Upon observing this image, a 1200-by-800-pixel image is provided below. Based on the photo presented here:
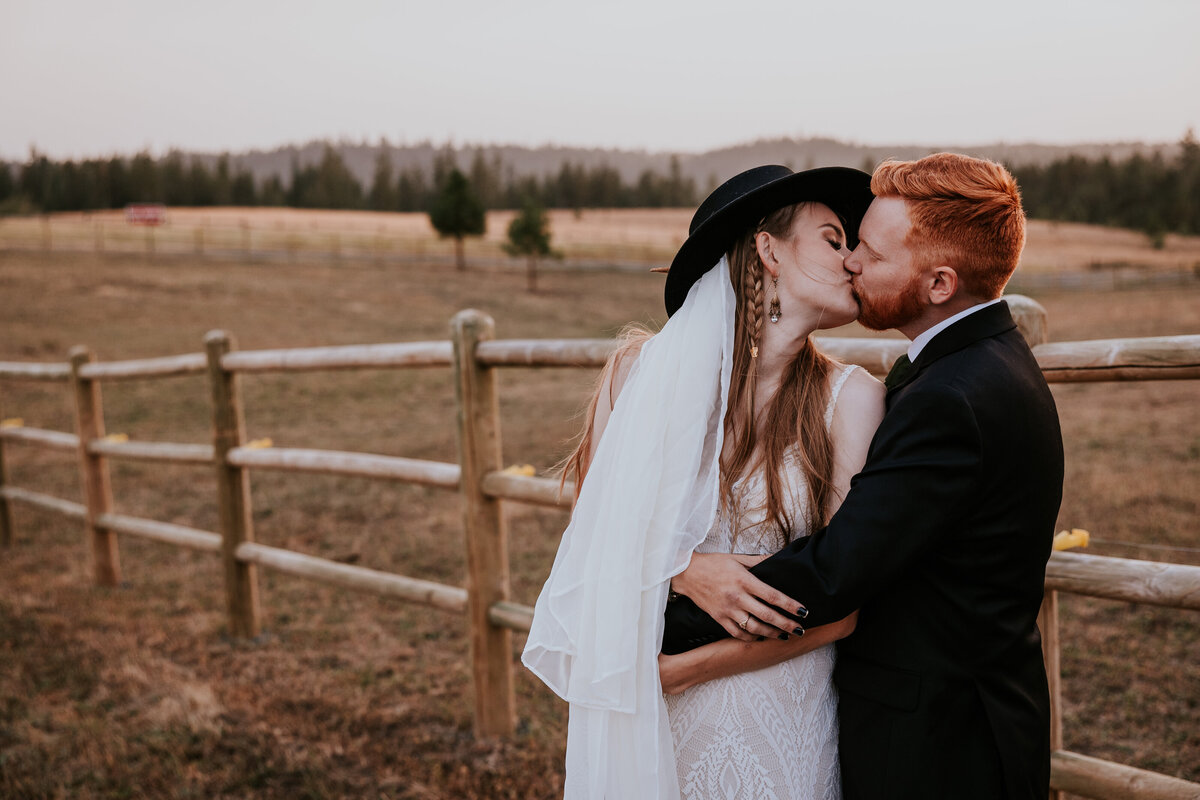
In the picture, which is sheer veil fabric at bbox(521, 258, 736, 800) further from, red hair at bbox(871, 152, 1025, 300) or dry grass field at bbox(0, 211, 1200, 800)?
dry grass field at bbox(0, 211, 1200, 800)

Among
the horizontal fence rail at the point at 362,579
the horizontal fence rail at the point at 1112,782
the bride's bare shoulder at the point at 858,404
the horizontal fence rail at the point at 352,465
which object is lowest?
the horizontal fence rail at the point at 362,579

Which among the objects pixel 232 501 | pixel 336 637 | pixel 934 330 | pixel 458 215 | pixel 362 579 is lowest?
pixel 336 637

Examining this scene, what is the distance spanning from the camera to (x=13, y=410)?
15102 millimetres

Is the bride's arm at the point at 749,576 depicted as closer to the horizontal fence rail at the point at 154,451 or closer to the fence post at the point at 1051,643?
the fence post at the point at 1051,643

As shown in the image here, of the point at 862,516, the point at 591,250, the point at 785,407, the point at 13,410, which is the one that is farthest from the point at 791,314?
the point at 591,250

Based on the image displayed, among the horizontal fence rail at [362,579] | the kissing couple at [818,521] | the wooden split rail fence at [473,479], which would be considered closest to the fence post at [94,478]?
the wooden split rail fence at [473,479]

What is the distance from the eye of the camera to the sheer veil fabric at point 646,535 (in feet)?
5.98

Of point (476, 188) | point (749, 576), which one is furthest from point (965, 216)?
point (476, 188)

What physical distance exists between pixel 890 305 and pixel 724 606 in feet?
2.32

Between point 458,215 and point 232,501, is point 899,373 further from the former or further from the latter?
point 458,215

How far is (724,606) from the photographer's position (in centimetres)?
175

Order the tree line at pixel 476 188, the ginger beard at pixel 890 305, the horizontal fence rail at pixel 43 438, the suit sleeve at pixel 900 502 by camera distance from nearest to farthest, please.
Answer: the suit sleeve at pixel 900 502 → the ginger beard at pixel 890 305 → the horizontal fence rail at pixel 43 438 → the tree line at pixel 476 188

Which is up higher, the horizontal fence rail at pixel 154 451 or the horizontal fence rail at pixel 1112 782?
the horizontal fence rail at pixel 154 451

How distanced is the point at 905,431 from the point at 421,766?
303 cm
